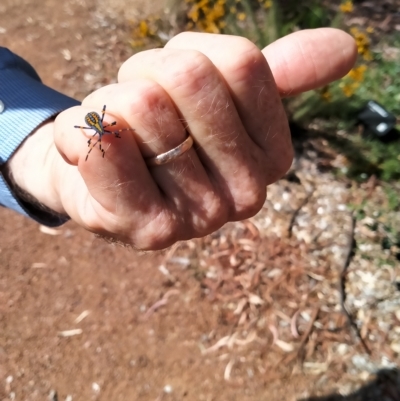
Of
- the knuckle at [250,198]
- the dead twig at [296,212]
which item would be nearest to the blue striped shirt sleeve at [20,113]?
the knuckle at [250,198]

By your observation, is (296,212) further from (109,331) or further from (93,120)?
(93,120)

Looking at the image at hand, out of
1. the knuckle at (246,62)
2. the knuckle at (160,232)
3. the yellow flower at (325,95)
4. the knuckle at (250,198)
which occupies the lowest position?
the yellow flower at (325,95)

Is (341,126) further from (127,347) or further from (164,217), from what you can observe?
(164,217)

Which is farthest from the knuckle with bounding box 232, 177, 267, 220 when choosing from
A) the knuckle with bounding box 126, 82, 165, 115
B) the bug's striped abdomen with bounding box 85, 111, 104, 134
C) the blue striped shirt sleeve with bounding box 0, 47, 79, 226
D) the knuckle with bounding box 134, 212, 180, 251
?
the blue striped shirt sleeve with bounding box 0, 47, 79, 226

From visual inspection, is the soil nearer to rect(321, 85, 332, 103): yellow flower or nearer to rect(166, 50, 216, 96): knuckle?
rect(321, 85, 332, 103): yellow flower

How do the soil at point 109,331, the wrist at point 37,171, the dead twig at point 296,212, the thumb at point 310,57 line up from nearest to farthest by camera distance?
the thumb at point 310,57
the wrist at point 37,171
the soil at point 109,331
the dead twig at point 296,212

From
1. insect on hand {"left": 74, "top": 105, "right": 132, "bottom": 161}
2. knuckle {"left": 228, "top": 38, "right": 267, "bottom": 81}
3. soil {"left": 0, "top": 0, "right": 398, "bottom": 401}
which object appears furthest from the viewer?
soil {"left": 0, "top": 0, "right": 398, "bottom": 401}

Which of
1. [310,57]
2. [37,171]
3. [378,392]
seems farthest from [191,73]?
[378,392]

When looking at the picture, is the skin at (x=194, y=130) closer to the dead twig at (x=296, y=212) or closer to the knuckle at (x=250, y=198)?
the knuckle at (x=250, y=198)
